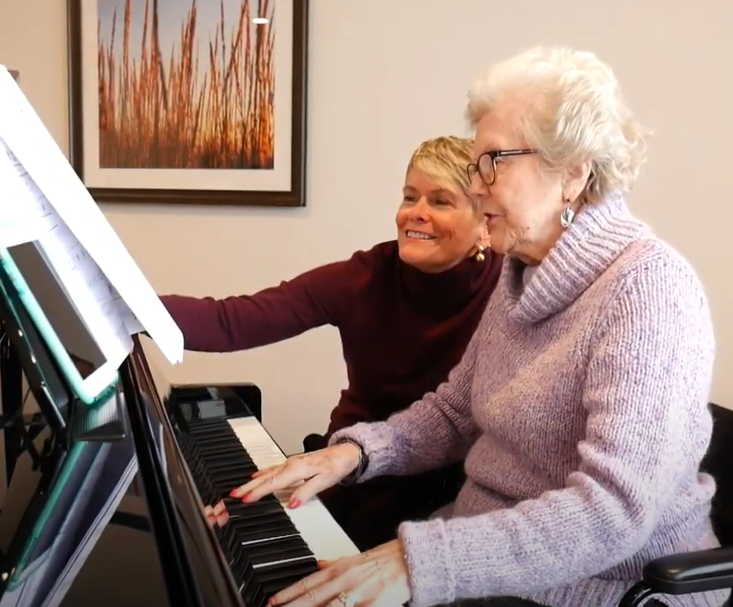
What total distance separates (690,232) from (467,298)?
0.75 meters

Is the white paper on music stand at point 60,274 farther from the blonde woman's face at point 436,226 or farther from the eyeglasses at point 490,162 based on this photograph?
the blonde woman's face at point 436,226

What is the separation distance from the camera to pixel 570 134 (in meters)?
1.02

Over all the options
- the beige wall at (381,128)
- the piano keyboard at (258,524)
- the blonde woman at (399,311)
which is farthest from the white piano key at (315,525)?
the beige wall at (381,128)

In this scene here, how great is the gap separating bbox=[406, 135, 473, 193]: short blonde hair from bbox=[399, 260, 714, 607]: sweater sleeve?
611 millimetres

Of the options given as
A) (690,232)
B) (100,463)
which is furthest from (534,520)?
(690,232)

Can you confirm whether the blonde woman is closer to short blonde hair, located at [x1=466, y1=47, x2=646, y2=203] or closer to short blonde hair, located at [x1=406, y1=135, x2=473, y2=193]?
short blonde hair, located at [x1=406, y1=135, x2=473, y2=193]

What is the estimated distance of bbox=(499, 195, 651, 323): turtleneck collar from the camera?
3.30 ft

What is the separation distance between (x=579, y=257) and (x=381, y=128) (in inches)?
45.2

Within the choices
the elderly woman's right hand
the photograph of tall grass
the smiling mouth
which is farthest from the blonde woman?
the photograph of tall grass

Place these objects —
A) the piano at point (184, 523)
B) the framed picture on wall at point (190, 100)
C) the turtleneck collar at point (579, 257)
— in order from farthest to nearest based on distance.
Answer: the framed picture on wall at point (190, 100) < the turtleneck collar at point (579, 257) < the piano at point (184, 523)

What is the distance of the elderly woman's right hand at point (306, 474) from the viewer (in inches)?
42.4

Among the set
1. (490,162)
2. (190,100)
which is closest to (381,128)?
(190,100)

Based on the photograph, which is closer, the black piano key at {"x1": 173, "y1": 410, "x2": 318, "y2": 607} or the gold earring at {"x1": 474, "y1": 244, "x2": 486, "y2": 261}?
the black piano key at {"x1": 173, "y1": 410, "x2": 318, "y2": 607}

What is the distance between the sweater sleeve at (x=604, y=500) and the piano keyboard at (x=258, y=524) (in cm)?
16
